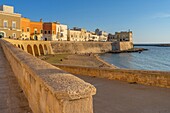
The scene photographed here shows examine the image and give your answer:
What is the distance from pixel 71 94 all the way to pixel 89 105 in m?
0.29

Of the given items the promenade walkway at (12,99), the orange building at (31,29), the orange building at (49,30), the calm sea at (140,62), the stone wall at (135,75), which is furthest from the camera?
the orange building at (49,30)

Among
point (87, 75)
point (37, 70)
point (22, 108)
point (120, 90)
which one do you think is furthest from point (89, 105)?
point (87, 75)

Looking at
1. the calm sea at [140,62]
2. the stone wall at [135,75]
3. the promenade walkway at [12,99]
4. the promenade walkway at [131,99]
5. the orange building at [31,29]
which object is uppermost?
the orange building at [31,29]

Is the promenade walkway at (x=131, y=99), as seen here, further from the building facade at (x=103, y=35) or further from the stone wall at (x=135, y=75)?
the building facade at (x=103, y=35)

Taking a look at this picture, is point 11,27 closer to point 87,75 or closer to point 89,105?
point 87,75

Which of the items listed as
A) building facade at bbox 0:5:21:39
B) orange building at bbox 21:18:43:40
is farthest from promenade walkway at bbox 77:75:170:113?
orange building at bbox 21:18:43:40

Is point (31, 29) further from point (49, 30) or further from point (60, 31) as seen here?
point (60, 31)

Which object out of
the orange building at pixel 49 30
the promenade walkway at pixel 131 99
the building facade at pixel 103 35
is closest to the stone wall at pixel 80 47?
the orange building at pixel 49 30

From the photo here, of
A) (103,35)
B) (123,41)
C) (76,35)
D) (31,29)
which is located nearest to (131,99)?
(31,29)

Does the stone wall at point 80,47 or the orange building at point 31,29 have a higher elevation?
the orange building at point 31,29

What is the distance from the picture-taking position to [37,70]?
3.34m

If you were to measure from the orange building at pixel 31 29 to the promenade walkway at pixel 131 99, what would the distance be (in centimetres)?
5368

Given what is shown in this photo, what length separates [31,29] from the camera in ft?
207

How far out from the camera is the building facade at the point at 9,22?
43362 millimetres
